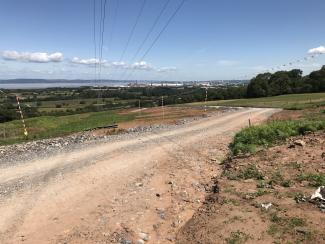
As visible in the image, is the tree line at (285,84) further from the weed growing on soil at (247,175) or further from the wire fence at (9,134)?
the weed growing on soil at (247,175)

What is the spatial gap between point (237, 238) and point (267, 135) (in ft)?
34.8

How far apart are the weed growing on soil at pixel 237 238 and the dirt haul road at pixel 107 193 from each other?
1169 millimetres

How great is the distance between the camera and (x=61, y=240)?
7.88 m

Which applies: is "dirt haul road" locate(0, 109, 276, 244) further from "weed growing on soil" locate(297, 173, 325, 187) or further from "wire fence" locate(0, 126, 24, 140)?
"wire fence" locate(0, 126, 24, 140)

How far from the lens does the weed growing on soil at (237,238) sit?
720 cm

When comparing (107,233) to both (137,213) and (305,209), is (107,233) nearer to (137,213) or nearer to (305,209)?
(137,213)

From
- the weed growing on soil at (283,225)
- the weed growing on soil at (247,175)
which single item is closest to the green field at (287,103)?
the weed growing on soil at (247,175)

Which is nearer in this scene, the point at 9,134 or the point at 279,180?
the point at 279,180

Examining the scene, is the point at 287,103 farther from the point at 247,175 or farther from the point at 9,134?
the point at 247,175

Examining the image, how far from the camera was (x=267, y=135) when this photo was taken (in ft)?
56.9

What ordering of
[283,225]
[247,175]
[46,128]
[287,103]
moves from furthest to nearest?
[287,103], [46,128], [247,175], [283,225]

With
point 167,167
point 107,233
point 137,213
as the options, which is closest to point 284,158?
point 167,167

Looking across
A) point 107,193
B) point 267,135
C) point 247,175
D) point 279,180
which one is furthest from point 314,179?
point 267,135

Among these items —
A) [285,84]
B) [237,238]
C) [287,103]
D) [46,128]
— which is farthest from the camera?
[285,84]
